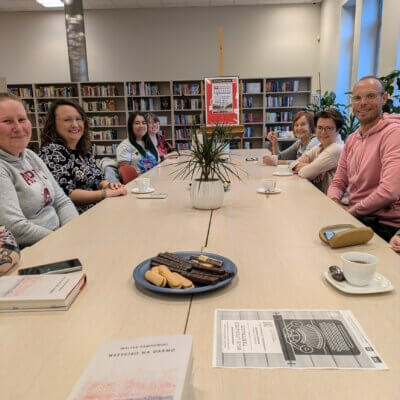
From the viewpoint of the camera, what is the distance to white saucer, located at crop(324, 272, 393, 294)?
3.27 ft

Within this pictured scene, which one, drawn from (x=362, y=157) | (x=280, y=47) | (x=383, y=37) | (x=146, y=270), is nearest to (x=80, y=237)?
(x=146, y=270)

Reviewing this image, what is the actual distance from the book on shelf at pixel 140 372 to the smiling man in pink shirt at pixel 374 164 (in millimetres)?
1854

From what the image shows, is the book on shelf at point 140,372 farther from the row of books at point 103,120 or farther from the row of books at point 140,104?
the row of books at point 103,120

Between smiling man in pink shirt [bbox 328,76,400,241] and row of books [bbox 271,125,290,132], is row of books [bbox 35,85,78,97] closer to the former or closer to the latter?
row of books [bbox 271,125,290,132]

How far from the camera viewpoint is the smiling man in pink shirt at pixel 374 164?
2.16m

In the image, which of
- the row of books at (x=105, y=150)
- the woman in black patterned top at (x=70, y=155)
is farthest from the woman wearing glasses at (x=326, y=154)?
the row of books at (x=105, y=150)

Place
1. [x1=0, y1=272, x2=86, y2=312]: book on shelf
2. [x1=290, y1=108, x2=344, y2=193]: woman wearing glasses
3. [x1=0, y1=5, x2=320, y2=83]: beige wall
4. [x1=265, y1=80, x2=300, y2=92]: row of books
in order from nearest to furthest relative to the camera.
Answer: [x1=0, y1=272, x2=86, y2=312]: book on shelf, [x1=290, y1=108, x2=344, y2=193]: woman wearing glasses, [x1=0, y1=5, x2=320, y2=83]: beige wall, [x1=265, y1=80, x2=300, y2=92]: row of books

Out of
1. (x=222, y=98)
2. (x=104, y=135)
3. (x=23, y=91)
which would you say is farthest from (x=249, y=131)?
(x=23, y=91)

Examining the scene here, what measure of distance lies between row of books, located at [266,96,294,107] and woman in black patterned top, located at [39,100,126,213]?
583 centimetres

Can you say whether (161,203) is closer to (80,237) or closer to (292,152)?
(80,237)

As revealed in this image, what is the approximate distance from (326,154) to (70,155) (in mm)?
1890

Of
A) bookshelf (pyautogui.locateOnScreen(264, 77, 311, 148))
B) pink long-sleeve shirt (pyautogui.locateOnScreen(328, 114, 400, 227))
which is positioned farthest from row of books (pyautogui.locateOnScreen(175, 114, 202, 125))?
pink long-sleeve shirt (pyautogui.locateOnScreen(328, 114, 400, 227))

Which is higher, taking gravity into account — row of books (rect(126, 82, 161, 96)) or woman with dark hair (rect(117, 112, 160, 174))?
row of books (rect(126, 82, 161, 96))

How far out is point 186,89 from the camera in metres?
7.85
